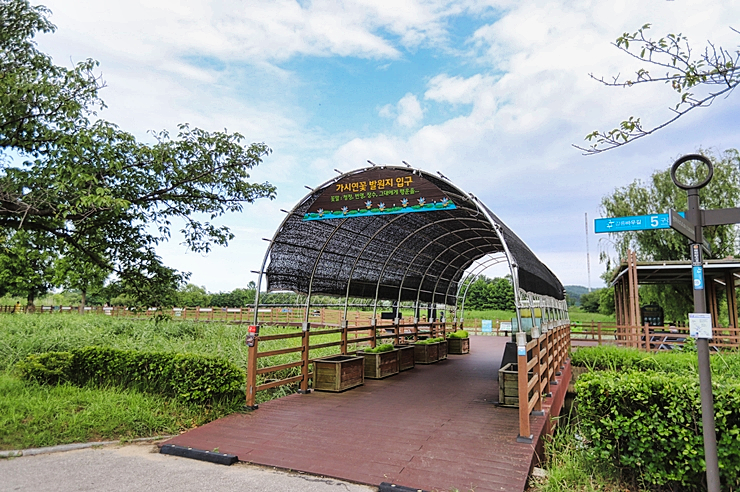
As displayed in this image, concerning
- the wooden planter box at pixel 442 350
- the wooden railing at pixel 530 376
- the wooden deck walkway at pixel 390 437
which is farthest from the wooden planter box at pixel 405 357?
the wooden railing at pixel 530 376

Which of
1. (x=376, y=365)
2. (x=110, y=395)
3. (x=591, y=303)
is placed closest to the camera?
(x=110, y=395)

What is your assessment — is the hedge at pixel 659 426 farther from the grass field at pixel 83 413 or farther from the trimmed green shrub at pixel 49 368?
the trimmed green shrub at pixel 49 368

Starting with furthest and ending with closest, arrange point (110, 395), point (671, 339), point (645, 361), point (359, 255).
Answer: point (671, 339) < point (645, 361) < point (359, 255) < point (110, 395)

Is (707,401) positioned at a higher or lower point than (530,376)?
higher

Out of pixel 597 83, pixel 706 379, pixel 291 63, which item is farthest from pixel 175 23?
pixel 706 379

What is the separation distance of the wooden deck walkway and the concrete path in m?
0.20

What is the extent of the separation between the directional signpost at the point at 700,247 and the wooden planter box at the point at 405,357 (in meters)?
6.98

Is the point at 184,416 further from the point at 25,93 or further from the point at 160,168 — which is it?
the point at 25,93

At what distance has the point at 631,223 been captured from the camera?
305 centimetres

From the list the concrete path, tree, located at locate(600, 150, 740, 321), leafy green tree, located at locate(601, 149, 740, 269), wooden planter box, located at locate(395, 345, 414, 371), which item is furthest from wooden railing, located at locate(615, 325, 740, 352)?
the concrete path

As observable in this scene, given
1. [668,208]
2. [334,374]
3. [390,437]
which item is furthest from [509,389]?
[668,208]

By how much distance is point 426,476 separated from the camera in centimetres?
396

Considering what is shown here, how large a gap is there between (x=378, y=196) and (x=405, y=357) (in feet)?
14.7

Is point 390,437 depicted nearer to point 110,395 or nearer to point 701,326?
point 701,326
